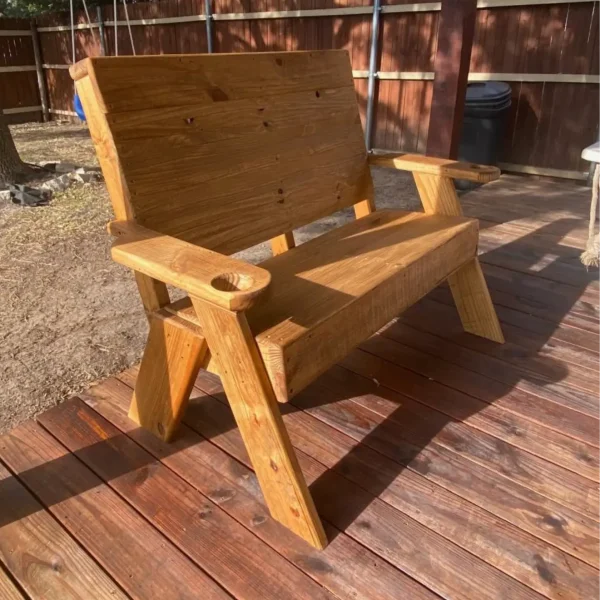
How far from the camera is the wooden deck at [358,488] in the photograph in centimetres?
126

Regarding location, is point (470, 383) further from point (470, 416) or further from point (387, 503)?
point (387, 503)

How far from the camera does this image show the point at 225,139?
1.70 meters

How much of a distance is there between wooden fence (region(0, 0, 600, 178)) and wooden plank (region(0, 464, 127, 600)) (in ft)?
16.9

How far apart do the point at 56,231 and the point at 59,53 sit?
7.18m

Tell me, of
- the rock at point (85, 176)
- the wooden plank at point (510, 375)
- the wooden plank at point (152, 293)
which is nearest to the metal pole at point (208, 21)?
the rock at point (85, 176)

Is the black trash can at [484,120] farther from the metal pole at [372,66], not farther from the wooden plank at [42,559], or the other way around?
the wooden plank at [42,559]

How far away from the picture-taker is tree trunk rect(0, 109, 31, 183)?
4.67 m

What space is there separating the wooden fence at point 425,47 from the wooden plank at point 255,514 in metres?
4.70

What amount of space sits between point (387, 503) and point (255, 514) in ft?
1.14

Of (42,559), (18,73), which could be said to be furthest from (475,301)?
(18,73)

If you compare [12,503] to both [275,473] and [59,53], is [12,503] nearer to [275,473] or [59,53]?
[275,473]

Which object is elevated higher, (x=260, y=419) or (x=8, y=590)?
(x=260, y=419)

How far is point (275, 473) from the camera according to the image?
52.7 inches

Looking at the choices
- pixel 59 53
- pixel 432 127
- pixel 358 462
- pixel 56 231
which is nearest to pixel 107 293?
pixel 56 231
